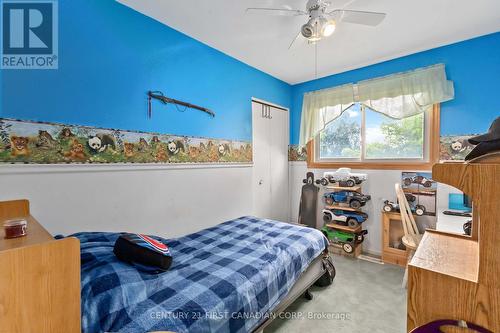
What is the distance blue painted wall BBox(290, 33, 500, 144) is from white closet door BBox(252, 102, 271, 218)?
200 centimetres

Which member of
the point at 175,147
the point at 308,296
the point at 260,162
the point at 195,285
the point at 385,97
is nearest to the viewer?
the point at 195,285

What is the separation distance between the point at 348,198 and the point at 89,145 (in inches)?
118

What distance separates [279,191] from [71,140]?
2926 mm

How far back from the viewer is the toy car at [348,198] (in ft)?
9.74

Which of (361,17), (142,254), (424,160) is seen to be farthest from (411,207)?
(142,254)

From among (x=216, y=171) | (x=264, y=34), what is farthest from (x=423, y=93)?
(x=216, y=171)

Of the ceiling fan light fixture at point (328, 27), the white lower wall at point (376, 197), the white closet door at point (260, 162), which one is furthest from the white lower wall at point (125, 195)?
the white lower wall at point (376, 197)

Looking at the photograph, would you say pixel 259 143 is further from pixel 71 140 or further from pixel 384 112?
pixel 71 140

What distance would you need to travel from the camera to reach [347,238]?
2.99 meters

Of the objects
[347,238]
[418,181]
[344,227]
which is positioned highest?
[418,181]

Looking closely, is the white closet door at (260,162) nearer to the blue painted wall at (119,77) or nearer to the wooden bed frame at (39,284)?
the blue painted wall at (119,77)

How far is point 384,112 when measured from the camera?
294cm

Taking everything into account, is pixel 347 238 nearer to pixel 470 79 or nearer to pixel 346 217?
pixel 346 217

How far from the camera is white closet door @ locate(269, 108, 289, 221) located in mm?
3670
